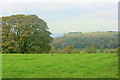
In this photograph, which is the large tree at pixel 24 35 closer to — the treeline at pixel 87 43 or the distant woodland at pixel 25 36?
the distant woodland at pixel 25 36

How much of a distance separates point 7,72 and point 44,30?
69.5 ft

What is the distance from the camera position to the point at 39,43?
28.9 meters

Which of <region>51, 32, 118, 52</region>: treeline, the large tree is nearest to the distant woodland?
the large tree

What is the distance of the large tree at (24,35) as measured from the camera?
28156 mm

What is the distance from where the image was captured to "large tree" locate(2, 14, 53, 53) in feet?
92.4

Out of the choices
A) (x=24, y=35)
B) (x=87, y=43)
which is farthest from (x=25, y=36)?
(x=87, y=43)

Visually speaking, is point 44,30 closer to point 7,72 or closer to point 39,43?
point 39,43

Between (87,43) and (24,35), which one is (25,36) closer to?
(24,35)

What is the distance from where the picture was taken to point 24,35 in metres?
27.8

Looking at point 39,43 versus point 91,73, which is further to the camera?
point 39,43

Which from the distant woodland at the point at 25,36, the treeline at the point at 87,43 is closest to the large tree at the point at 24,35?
the distant woodland at the point at 25,36

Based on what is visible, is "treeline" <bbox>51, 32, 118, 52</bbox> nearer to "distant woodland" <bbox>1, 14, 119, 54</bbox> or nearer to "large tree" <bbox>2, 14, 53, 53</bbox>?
"distant woodland" <bbox>1, 14, 119, 54</bbox>

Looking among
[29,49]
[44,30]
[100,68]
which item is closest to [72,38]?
[44,30]

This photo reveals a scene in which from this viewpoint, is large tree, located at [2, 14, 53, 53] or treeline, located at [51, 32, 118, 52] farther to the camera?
large tree, located at [2, 14, 53, 53]
